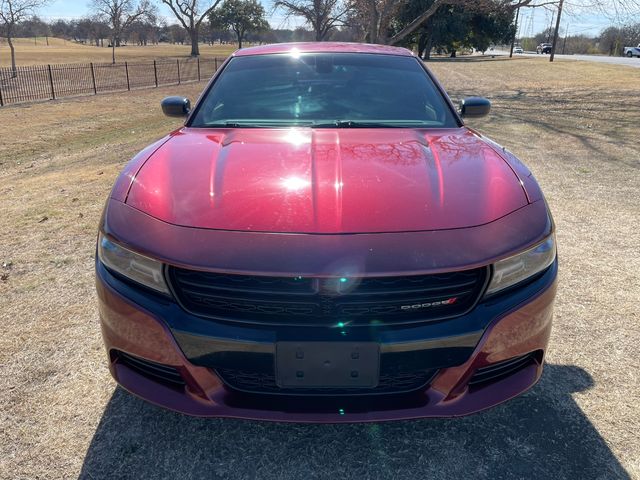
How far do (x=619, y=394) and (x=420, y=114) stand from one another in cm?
182

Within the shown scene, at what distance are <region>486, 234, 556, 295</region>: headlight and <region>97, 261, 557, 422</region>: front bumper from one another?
0.15 feet

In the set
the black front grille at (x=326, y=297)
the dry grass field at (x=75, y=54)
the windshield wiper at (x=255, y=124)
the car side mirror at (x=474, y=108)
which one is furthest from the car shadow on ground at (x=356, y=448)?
the dry grass field at (x=75, y=54)

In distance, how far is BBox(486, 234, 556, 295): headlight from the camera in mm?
1771

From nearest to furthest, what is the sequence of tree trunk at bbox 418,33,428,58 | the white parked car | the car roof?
the car roof < tree trunk at bbox 418,33,428,58 < the white parked car

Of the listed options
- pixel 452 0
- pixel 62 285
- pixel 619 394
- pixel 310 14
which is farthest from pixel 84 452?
pixel 310 14

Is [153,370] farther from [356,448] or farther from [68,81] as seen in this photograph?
[68,81]

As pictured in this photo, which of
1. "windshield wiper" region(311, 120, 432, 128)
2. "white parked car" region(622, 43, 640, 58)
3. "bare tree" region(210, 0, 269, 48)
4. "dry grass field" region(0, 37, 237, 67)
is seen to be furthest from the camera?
"bare tree" region(210, 0, 269, 48)

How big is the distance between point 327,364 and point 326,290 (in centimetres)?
25

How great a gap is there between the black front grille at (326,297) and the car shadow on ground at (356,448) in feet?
2.23

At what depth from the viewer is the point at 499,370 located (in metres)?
1.88

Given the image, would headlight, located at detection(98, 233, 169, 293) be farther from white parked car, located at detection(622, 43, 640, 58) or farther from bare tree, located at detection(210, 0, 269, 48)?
bare tree, located at detection(210, 0, 269, 48)

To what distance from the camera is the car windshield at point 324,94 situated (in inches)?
116

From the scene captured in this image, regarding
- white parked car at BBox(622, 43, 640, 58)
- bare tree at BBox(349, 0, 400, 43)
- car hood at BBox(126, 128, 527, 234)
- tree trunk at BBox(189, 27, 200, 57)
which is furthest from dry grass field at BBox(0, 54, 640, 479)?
white parked car at BBox(622, 43, 640, 58)

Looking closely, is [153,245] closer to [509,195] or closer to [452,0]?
[509,195]
